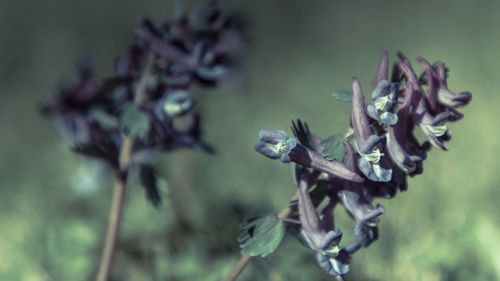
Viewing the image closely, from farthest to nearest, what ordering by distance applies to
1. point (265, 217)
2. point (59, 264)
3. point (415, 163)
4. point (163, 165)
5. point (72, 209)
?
point (163, 165)
point (72, 209)
point (59, 264)
point (265, 217)
point (415, 163)

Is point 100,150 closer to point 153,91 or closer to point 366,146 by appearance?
point 153,91

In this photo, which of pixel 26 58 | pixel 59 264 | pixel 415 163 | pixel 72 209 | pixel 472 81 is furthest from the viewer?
pixel 26 58

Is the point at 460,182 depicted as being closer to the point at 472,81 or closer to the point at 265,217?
the point at 472,81

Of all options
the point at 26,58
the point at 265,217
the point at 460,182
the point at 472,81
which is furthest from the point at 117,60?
the point at 26,58

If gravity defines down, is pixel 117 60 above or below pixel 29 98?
above

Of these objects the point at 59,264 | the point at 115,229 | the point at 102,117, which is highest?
the point at 102,117

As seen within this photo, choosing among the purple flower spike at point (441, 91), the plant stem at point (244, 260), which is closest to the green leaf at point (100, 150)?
the plant stem at point (244, 260)

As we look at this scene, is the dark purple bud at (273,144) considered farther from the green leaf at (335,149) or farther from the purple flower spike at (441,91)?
the purple flower spike at (441,91)

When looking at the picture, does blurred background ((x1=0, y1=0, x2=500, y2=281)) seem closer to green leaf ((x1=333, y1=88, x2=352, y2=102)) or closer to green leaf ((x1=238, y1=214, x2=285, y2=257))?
green leaf ((x1=238, y1=214, x2=285, y2=257))
